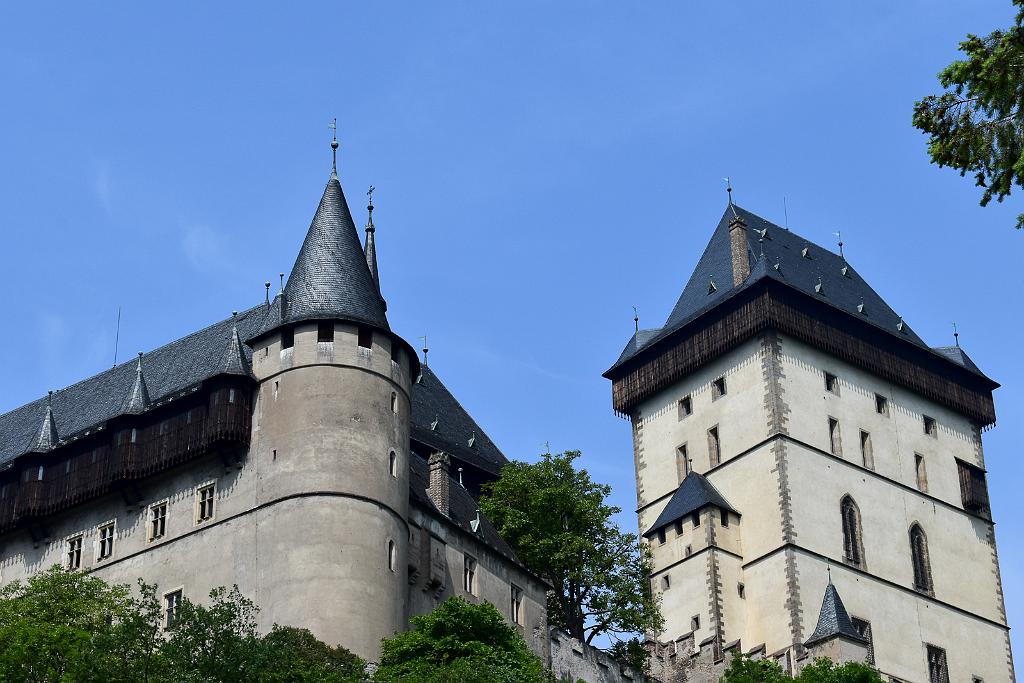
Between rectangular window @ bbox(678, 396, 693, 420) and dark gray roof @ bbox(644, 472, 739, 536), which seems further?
rectangular window @ bbox(678, 396, 693, 420)

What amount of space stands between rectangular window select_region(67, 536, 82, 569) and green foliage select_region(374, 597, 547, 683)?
11360 millimetres

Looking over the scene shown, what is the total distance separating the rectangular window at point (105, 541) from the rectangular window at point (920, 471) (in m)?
30.2

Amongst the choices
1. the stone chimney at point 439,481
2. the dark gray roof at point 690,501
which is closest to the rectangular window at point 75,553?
the stone chimney at point 439,481

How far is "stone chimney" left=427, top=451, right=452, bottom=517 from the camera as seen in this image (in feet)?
177

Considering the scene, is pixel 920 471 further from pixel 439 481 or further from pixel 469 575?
pixel 469 575

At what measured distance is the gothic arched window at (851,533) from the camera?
64.6 meters

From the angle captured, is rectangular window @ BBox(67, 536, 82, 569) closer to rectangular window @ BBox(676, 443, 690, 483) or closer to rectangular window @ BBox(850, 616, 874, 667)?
rectangular window @ BBox(676, 443, 690, 483)

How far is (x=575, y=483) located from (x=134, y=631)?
22.3m

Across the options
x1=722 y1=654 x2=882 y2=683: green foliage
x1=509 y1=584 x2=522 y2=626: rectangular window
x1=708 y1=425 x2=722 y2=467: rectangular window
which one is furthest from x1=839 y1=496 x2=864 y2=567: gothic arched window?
x1=509 y1=584 x2=522 y2=626: rectangular window

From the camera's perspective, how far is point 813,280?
7069cm

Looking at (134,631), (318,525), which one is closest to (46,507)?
(318,525)

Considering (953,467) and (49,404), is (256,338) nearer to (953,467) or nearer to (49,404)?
(49,404)

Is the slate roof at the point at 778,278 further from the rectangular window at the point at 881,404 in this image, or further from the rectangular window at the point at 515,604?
the rectangular window at the point at 515,604

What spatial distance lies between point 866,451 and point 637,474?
28.5ft
